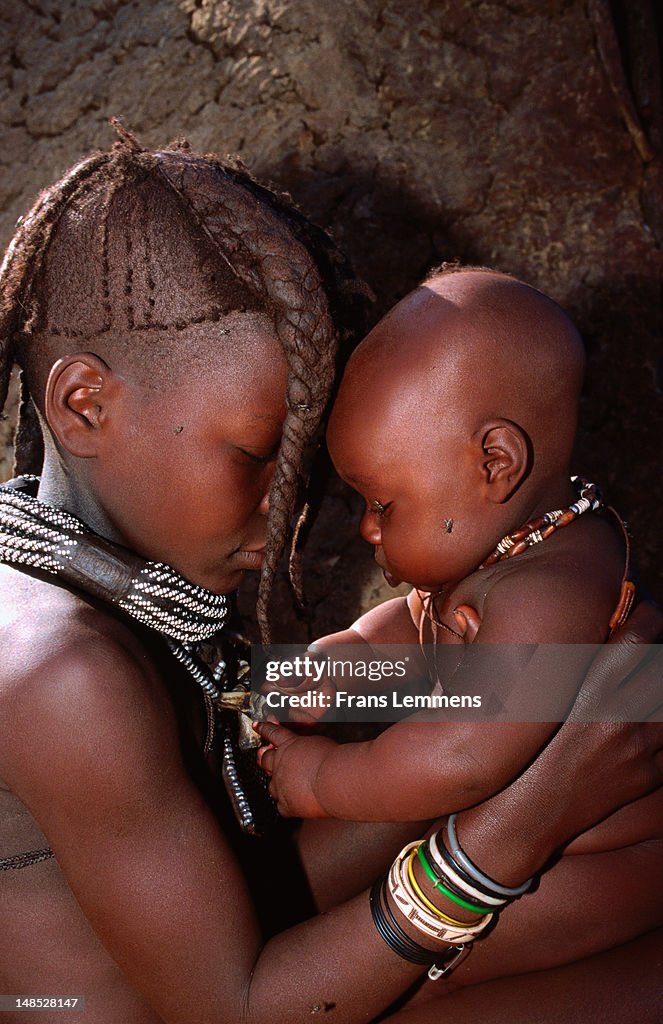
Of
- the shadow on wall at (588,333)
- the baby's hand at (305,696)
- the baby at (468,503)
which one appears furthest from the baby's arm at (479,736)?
the shadow on wall at (588,333)

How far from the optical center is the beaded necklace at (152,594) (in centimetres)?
144

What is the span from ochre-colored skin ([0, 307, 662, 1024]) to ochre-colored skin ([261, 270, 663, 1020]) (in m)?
0.03

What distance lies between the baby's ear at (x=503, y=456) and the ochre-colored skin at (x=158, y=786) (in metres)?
0.33

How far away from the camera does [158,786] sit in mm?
1312

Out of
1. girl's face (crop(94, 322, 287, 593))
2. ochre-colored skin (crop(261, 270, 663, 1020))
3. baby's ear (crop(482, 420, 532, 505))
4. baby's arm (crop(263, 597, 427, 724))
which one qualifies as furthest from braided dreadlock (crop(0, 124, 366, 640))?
baby's arm (crop(263, 597, 427, 724))

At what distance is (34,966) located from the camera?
141 centimetres

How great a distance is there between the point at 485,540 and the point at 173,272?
2.21 ft

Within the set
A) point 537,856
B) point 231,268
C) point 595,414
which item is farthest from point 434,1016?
point 595,414

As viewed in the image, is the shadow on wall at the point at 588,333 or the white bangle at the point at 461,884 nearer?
the white bangle at the point at 461,884

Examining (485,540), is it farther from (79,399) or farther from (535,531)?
(79,399)

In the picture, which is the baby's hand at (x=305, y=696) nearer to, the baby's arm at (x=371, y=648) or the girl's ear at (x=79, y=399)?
the baby's arm at (x=371, y=648)

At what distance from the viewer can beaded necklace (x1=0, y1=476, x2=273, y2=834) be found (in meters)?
1.44

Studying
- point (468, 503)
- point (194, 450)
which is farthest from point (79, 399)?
point (468, 503)

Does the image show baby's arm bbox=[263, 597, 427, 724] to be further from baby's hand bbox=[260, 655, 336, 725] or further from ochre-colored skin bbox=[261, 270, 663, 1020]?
ochre-colored skin bbox=[261, 270, 663, 1020]
